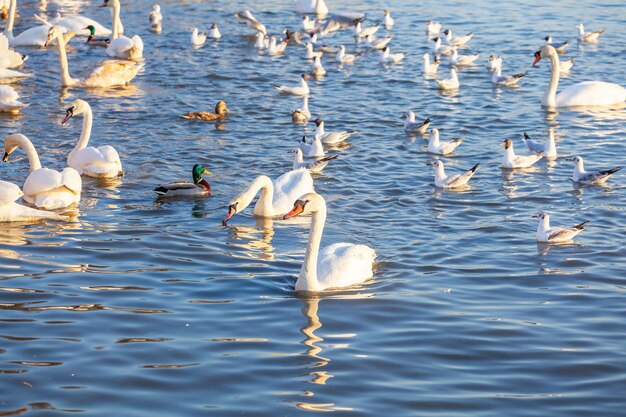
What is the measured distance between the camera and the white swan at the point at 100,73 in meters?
23.1

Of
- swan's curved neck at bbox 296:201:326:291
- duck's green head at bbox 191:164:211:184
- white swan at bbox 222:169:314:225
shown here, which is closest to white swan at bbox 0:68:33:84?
duck's green head at bbox 191:164:211:184

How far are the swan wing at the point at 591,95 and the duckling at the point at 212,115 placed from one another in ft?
21.0

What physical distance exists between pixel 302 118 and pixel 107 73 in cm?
477

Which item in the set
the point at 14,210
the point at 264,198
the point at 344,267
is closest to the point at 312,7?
the point at 264,198

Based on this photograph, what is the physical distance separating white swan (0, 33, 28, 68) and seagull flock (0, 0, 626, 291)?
1.1 inches

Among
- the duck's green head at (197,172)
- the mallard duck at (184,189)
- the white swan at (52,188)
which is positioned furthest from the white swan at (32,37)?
the white swan at (52,188)

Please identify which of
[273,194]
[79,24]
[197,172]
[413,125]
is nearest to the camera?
[273,194]

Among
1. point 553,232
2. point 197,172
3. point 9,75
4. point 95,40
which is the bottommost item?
point 553,232

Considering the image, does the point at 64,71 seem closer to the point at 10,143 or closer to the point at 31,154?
the point at 10,143

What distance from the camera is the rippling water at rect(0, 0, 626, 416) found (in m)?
9.20

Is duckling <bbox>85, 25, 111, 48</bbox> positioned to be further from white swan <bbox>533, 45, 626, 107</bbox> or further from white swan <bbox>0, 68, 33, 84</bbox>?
white swan <bbox>533, 45, 626, 107</bbox>

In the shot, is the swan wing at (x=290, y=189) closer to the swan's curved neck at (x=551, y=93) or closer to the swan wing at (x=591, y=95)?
the swan's curved neck at (x=551, y=93)

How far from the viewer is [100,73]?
75.9 feet

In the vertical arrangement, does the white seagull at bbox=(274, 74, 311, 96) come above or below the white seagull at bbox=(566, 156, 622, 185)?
above
